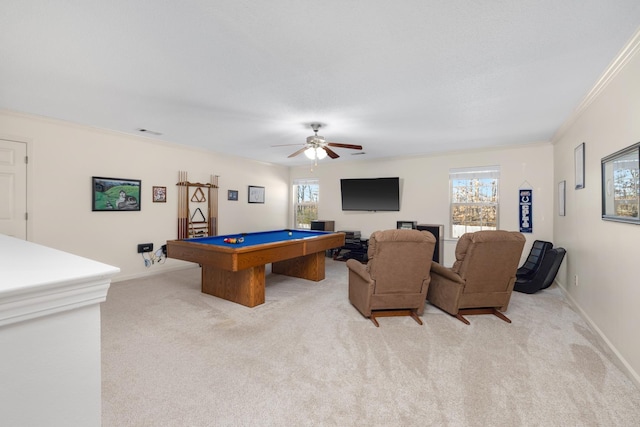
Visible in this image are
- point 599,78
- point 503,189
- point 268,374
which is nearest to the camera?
point 268,374

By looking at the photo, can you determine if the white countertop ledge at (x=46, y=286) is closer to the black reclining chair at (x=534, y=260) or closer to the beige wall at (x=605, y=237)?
the beige wall at (x=605, y=237)

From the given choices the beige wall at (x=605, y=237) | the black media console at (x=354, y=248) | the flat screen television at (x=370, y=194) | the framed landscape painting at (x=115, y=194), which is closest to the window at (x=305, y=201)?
the flat screen television at (x=370, y=194)

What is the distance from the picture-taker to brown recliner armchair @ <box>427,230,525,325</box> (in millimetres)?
3018

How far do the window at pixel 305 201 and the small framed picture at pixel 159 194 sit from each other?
3.51 m

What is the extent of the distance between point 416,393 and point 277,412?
0.92 metres

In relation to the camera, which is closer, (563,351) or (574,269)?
(563,351)

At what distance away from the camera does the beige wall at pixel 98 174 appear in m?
3.87

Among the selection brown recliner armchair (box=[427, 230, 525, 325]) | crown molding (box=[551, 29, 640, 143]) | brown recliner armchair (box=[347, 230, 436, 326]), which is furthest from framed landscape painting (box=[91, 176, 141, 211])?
crown molding (box=[551, 29, 640, 143])

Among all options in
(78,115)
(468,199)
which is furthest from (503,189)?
(78,115)

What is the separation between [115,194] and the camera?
181 inches

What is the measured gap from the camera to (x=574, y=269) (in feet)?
12.1

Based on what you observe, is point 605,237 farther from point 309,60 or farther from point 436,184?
point 436,184

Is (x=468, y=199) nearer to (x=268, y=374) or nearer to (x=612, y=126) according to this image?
(x=612, y=126)

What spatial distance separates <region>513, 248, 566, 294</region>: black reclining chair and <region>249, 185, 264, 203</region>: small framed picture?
5.37 m
